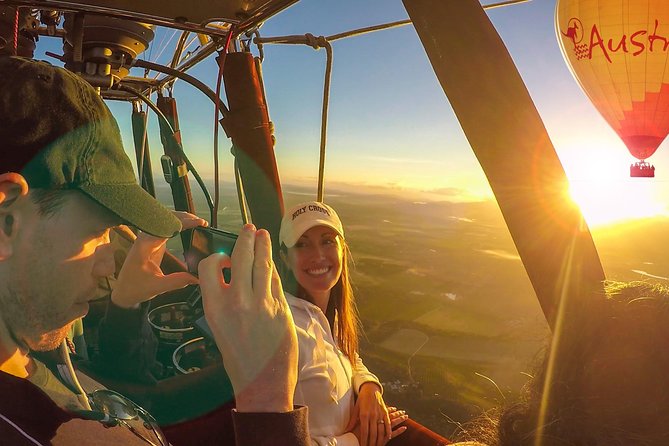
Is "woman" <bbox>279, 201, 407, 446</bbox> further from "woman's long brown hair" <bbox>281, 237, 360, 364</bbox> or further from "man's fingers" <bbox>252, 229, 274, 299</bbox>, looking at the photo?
"man's fingers" <bbox>252, 229, 274, 299</bbox>

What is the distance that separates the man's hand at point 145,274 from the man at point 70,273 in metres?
0.22

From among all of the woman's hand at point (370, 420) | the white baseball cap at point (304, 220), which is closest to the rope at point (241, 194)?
the white baseball cap at point (304, 220)

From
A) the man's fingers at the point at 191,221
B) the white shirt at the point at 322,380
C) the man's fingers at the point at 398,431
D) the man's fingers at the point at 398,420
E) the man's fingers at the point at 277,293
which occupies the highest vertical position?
the man's fingers at the point at 191,221

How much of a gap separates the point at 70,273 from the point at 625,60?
5309mm

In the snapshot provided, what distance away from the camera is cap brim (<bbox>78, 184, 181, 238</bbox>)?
56 cm

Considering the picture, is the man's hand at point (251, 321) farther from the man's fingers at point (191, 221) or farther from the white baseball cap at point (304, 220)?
the white baseball cap at point (304, 220)

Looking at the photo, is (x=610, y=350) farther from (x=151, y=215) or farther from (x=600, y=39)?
(x=600, y=39)

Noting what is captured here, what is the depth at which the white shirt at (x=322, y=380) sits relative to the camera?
1.26 meters

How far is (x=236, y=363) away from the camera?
1.76 ft

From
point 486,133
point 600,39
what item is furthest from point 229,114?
point 600,39

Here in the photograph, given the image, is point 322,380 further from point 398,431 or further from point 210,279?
point 210,279

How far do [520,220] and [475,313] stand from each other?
23.2 meters

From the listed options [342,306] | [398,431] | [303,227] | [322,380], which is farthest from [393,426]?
[303,227]

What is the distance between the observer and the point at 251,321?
0.53 metres
